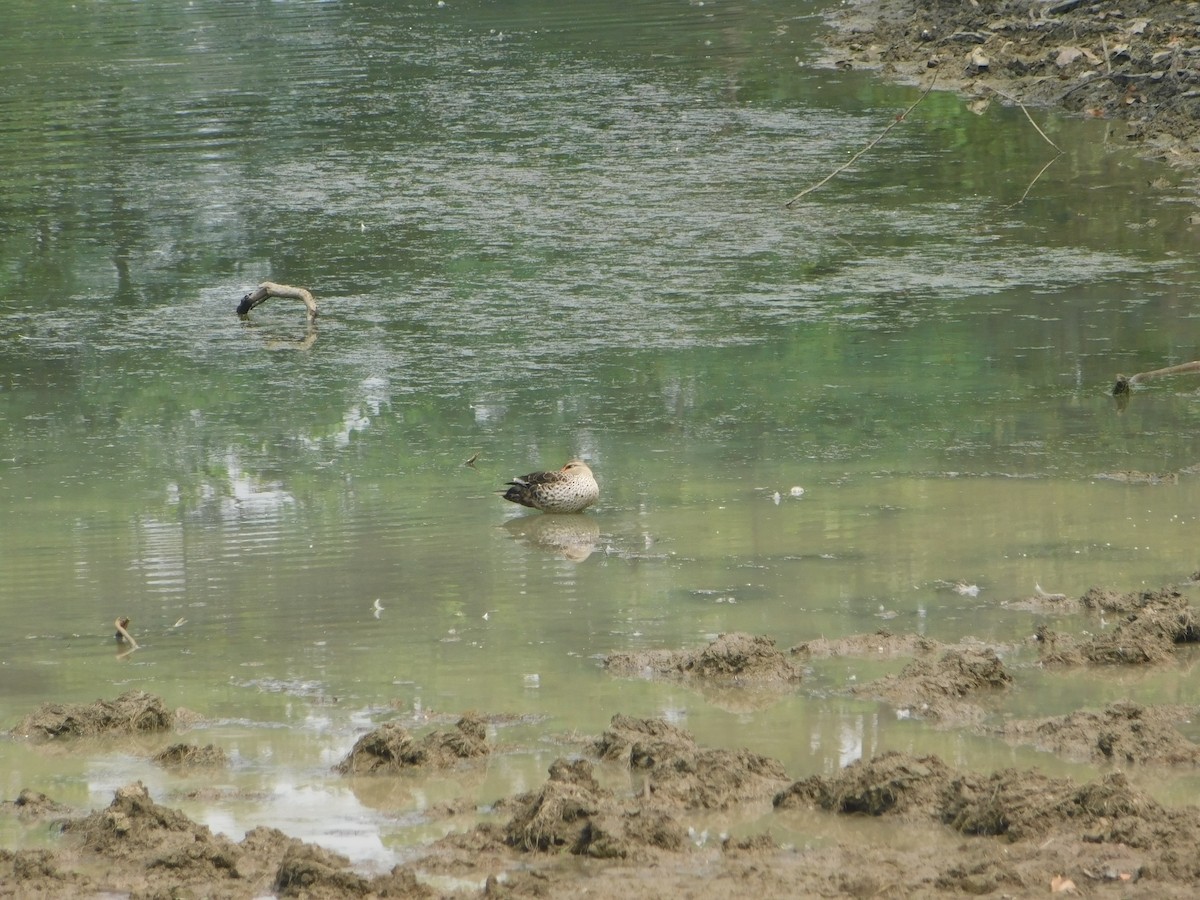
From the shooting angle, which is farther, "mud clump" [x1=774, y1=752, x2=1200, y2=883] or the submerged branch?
the submerged branch

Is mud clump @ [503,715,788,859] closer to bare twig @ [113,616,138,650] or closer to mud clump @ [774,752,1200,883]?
mud clump @ [774,752,1200,883]

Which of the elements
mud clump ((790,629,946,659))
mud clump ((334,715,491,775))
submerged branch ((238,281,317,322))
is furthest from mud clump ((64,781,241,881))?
submerged branch ((238,281,317,322))

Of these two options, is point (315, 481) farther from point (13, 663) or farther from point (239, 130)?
point (239, 130)

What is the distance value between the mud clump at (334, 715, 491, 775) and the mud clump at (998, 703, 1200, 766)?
169cm

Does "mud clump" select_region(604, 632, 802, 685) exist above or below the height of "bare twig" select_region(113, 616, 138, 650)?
Result: above

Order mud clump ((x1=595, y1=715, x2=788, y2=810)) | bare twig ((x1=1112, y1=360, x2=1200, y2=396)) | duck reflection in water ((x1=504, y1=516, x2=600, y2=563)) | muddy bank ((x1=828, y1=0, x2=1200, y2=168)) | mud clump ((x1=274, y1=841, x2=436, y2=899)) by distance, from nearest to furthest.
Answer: mud clump ((x1=274, y1=841, x2=436, y2=899)) < mud clump ((x1=595, y1=715, x2=788, y2=810)) < duck reflection in water ((x1=504, y1=516, x2=600, y2=563)) < bare twig ((x1=1112, y1=360, x2=1200, y2=396)) < muddy bank ((x1=828, y1=0, x2=1200, y2=168))

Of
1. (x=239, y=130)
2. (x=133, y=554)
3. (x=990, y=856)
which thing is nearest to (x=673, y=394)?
(x=133, y=554)

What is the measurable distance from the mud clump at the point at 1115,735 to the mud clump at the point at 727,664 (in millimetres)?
889

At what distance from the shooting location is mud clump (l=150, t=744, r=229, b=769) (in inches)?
236

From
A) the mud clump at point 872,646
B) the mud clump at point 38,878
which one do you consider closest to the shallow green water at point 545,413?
the mud clump at point 872,646

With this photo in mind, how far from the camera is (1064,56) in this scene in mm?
19922

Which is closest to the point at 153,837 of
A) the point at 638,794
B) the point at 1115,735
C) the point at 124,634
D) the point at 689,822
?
the point at 638,794

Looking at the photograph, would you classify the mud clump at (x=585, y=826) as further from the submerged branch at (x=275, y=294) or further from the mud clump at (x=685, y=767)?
the submerged branch at (x=275, y=294)

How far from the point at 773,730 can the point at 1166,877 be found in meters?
1.66
